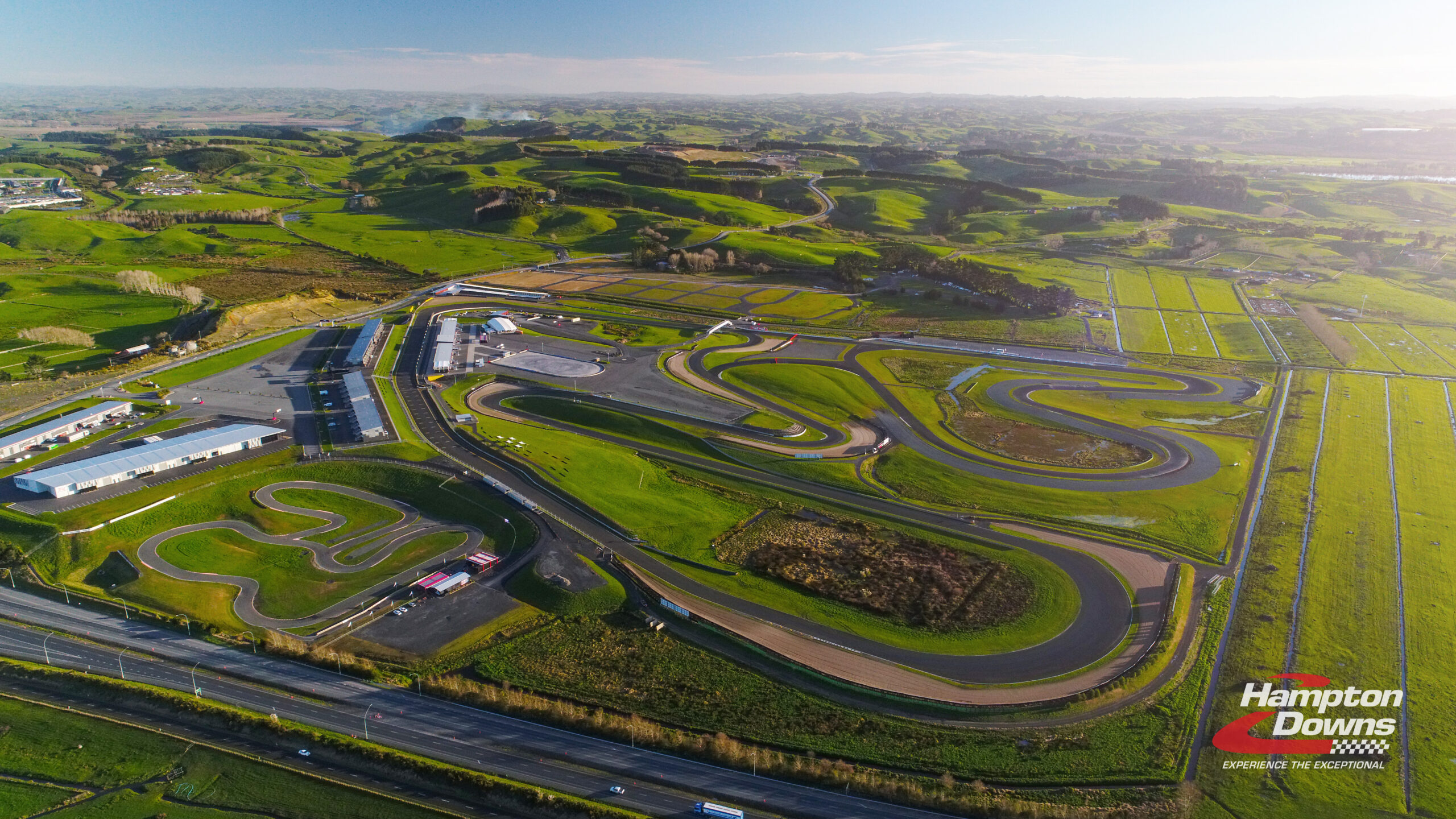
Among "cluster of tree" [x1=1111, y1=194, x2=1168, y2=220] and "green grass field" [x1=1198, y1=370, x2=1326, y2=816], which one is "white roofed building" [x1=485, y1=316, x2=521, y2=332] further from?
"cluster of tree" [x1=1111, y1=194, x2=1168, y2=220]

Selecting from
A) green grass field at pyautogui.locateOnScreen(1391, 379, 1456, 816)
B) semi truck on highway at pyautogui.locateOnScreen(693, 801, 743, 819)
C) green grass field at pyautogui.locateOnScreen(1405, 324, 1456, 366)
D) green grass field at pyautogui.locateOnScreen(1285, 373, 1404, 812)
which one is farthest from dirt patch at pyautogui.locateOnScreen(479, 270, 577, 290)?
green grass field at pyautogui.locateOnScreen(1405, 324, 1456, 366)

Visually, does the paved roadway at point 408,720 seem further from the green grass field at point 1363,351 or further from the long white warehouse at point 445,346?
the green grass field at point 1363,351

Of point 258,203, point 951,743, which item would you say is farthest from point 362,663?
point 258,203

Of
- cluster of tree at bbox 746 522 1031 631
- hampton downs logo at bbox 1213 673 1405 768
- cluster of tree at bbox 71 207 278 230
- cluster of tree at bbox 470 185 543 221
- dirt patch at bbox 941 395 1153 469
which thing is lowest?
hampton downs logo at bbox 1213 673 1405 768

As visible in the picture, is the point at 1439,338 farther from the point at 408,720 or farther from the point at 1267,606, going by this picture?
the point at 408,720

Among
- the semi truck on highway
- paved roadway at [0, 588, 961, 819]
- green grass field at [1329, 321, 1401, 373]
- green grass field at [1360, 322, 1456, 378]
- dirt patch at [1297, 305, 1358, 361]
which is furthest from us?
dirt patch at [1297, 305, 1358, 361]

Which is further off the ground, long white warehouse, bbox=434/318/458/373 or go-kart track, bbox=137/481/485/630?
long white warehouse, bbox=434/318/458/373

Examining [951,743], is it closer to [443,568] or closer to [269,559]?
[443,568]
